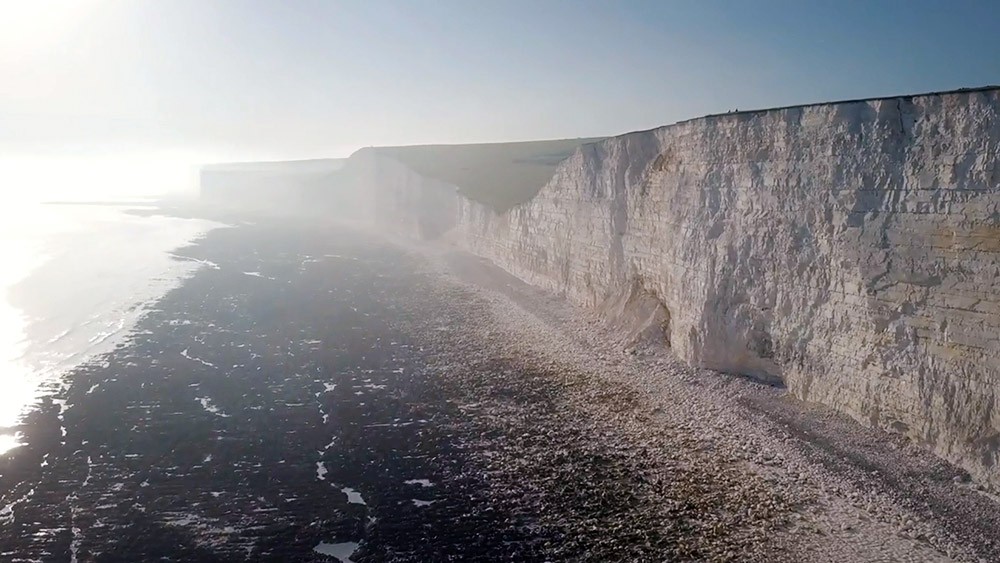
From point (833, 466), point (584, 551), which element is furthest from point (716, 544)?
point (833, 466)

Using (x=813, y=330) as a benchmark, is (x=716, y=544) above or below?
below

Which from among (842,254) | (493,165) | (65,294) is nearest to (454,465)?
(842,254)

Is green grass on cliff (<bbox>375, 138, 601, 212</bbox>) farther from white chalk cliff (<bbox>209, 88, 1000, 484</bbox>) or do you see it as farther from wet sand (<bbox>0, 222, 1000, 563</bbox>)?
wet sand (<bbox>0, 222, 1000, 563</bbox>)

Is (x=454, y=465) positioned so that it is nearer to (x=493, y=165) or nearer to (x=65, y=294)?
(x=65, y=294)

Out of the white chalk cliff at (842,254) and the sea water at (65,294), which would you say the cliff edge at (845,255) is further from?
the sea water at (65,294)

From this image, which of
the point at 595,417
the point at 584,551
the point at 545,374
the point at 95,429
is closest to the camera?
the point at 584,551

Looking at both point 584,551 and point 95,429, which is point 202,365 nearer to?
point 95,429
